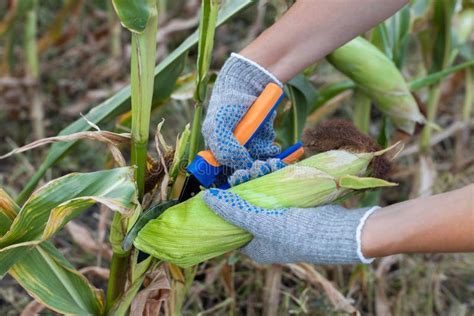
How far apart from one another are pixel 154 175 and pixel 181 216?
135mm

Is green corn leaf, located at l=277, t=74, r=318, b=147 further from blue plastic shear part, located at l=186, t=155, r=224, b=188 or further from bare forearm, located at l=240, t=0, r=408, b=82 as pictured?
blue plastic shear part, located at l=186, t=155, r=224, b=188

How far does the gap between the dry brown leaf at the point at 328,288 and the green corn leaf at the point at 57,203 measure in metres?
0.47

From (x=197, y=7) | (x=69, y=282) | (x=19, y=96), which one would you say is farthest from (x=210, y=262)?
(x=197, y=7)

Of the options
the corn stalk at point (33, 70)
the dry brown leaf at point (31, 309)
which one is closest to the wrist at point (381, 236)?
the dry brown leaf at point (31, 309)

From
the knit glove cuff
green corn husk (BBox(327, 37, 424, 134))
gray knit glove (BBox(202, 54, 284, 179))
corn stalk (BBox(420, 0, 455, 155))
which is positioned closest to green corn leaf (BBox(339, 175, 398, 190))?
gray knit glove (BBox(202, 54, 284, 179))

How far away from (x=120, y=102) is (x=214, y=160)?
1.03 ft

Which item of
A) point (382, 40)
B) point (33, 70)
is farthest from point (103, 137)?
point (33, 70)

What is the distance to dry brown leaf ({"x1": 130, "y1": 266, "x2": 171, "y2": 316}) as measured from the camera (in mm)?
1039

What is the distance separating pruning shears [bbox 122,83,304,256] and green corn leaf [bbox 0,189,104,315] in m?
0.13

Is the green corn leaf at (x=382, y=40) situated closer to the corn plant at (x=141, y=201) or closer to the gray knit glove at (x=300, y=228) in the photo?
the corn plant at (x=141, y=201)

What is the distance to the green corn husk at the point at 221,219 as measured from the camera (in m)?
0.89

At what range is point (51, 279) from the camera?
40.2 inches

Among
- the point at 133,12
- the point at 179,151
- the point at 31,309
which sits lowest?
the point at 31,309

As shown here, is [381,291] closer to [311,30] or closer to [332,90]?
[332,90]
